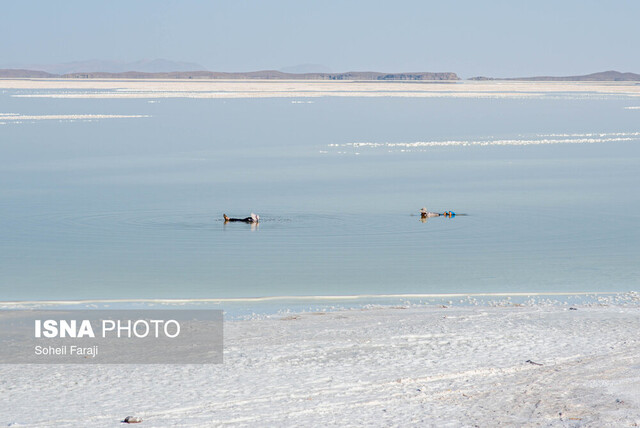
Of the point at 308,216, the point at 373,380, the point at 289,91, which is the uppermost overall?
the point at 289,91

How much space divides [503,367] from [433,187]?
13499 mm

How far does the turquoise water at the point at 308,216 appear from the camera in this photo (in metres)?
11.9

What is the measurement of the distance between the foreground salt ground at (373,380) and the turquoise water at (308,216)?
2.62 m

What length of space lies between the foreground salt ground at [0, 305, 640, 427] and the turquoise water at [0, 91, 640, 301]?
2.62m

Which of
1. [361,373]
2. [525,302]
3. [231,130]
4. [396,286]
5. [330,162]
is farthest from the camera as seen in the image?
[231,130]

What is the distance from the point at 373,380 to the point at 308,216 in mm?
9608

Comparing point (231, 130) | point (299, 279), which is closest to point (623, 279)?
point (299, 279)

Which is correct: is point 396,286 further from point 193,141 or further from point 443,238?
point 193,141

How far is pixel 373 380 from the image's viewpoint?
7273mm

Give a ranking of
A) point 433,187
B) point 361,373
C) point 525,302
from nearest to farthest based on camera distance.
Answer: point 361,373
point 525,302
point 433,187

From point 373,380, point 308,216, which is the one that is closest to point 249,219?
point 308,216

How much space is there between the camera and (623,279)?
39.0 feet

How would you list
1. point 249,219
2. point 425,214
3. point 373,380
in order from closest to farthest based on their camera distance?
point 373,380
point 249,219
point 425,214

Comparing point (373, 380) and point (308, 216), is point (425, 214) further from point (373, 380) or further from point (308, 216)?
point (373, 380)
